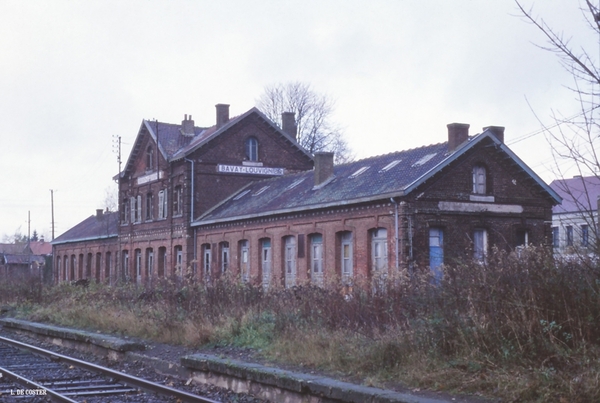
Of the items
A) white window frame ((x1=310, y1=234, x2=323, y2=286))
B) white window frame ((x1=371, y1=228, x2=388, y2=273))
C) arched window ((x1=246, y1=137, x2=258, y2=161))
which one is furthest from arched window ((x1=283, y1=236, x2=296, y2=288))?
arched window ((x1=246, y1=137, x2=258, y2=161))

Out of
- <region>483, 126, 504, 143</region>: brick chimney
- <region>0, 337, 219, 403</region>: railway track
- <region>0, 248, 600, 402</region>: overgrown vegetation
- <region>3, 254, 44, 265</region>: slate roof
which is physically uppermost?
<region>483, 126, 504, 143</region>: brick chimney

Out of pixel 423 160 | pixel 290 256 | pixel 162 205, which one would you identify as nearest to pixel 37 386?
pixel 423 160

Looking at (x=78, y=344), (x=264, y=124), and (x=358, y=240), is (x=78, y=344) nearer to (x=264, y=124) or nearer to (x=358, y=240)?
(x=358, y=240)

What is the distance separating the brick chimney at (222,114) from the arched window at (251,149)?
1.87m

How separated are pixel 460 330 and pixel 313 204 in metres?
18.5

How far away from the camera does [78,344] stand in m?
16.2

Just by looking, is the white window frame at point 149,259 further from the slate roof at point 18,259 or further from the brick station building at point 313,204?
the slate roof at point 18,259

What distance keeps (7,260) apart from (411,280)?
74.0 metres

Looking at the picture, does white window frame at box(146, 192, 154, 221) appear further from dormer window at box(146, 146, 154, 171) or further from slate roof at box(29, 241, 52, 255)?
slate roof at box(29, 241, 52, 255)

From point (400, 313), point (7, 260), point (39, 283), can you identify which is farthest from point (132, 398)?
point (7, 260)

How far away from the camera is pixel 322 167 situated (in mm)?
30266

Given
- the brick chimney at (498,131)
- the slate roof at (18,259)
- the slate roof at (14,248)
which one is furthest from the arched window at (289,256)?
the slate roof at (14,248)

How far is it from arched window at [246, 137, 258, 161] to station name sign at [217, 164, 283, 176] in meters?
0.60

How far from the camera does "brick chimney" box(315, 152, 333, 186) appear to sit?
1188 inches
